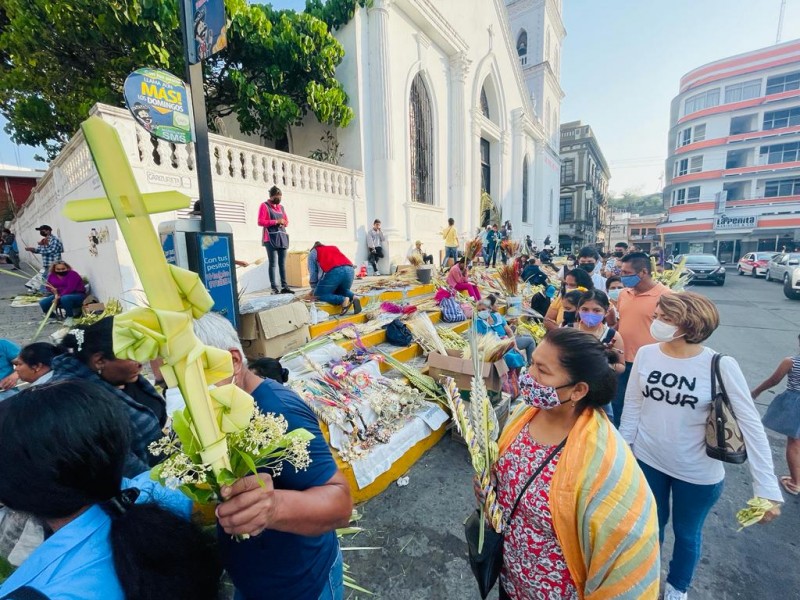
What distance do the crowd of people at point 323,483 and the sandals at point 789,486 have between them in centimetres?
177

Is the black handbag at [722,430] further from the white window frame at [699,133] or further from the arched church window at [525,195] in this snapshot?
the white window frame at [699,133]

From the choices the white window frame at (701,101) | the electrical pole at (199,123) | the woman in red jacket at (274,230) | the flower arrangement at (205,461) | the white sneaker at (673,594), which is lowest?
the white sneaker at (673,594)

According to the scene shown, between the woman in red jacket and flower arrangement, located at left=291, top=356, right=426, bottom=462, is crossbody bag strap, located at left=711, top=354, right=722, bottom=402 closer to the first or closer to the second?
flower arrangement, located at left=291, top=356, right=426, bottom=462

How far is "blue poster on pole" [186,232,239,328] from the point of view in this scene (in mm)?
3426

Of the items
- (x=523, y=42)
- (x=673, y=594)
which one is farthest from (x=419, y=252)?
(x=523, y=42)

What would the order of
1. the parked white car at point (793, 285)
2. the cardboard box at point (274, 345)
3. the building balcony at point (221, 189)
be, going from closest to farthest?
the cardboard box at point (274, 345) → the building balcony at point (221, 189) → the parked white car at point (793, 285)

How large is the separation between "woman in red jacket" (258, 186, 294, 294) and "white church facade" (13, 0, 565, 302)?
3.44 ft

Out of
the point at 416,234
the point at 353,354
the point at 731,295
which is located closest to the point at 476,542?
the point at 353,354

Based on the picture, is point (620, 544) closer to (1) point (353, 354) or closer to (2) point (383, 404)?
(2) point (383, 404)

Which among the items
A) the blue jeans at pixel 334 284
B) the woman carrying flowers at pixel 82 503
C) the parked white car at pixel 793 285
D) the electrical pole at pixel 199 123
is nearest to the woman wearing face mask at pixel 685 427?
the woman carrying flowers at pixel 82 503

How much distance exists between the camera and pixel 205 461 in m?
0.70

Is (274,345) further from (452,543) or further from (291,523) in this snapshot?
(291,523)

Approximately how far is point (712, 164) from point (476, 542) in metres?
47.0

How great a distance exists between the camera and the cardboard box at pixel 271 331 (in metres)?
3.96
